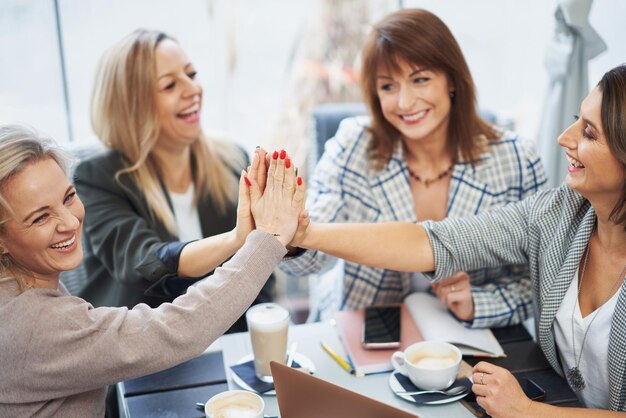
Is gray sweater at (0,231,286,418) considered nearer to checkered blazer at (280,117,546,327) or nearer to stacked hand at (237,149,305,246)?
stacked hand at (237,149,305,246)

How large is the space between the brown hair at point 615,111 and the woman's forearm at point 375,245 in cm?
50

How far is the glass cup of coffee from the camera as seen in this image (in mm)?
1502

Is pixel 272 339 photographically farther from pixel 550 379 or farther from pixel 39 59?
pixel 39 59

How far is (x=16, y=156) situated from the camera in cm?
131

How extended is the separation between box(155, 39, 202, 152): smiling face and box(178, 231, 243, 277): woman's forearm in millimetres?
588

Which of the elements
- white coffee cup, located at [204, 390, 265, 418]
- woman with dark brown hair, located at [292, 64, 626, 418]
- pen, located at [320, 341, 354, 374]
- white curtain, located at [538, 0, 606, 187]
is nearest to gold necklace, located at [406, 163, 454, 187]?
woman with dark brown hair, located at [292, 64, 626, 418]

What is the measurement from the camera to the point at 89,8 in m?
2.71

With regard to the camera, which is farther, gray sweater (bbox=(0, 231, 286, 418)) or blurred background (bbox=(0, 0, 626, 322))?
blurred background (bbox=(0, 0, 626, 322))

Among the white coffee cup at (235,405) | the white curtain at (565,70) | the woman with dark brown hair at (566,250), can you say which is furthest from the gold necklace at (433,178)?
the white coffee cup at (235,405)

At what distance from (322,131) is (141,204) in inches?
29.8

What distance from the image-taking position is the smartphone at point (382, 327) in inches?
64.2

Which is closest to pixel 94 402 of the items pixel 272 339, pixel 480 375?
pixel 272 339

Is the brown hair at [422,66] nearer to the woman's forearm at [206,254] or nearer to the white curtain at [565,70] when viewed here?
the white curtain at [565,70]

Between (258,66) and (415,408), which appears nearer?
(415,408)
